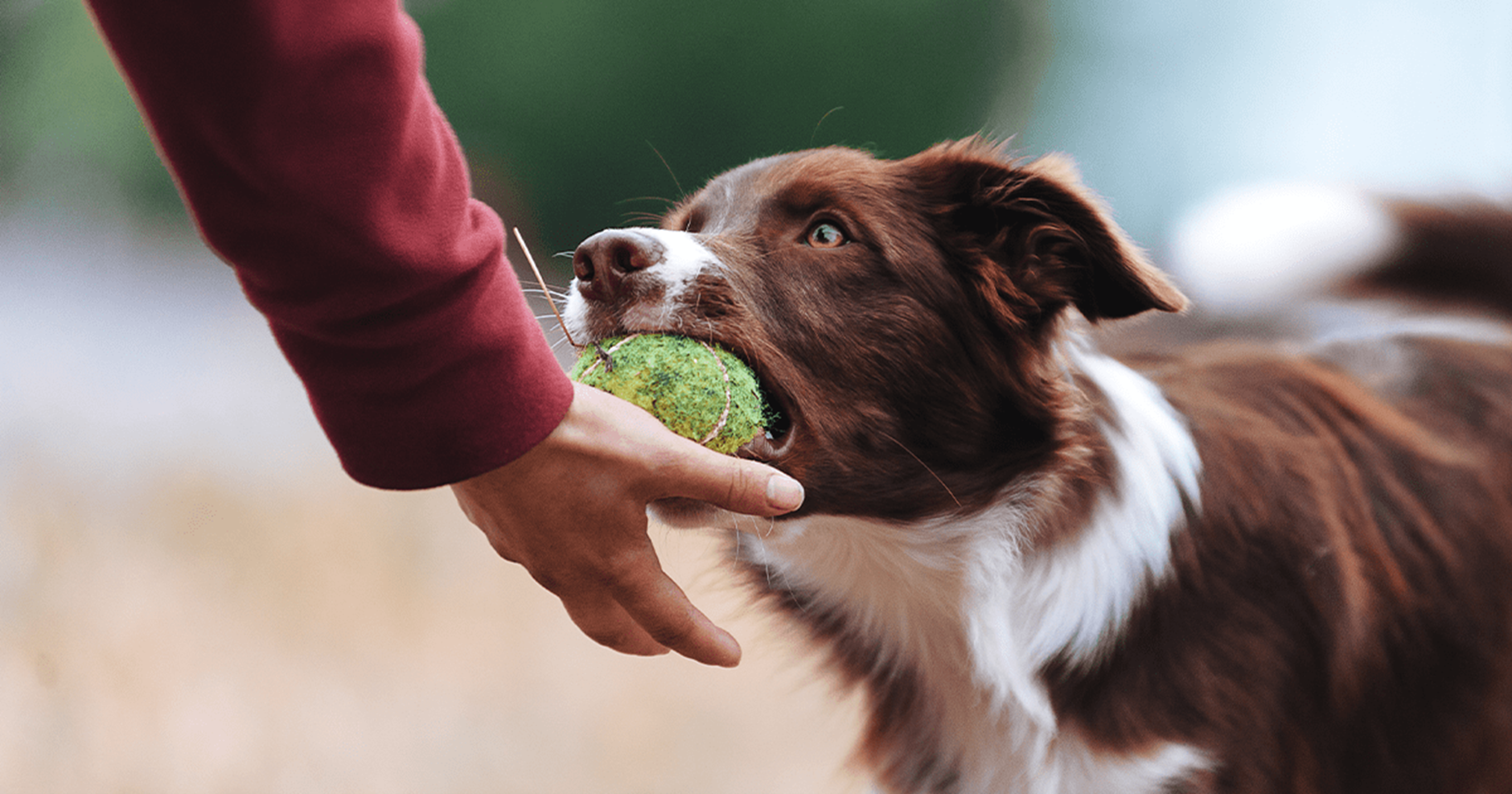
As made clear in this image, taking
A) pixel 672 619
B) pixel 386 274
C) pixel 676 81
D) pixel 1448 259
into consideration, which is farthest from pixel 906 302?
pixel 676 81

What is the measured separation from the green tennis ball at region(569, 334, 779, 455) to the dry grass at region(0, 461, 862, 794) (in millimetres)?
958

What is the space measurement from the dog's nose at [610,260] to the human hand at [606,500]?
0.19m

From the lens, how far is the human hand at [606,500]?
102 centimetres

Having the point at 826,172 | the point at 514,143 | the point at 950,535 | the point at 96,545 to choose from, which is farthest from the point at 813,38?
the point at 96,545

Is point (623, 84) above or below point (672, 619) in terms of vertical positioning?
below

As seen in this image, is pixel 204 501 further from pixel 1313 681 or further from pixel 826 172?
pixel 1313 681

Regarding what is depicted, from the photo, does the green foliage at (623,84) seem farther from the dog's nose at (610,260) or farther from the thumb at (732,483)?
the thumb at (732,483)

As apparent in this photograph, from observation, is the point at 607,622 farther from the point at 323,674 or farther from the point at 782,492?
the point at 323,674

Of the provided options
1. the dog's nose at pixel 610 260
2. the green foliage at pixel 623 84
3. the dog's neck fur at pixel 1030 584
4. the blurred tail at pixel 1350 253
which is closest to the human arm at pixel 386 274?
the dog's nose at pixel 610 260

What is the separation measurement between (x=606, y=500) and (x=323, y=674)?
2146 mm

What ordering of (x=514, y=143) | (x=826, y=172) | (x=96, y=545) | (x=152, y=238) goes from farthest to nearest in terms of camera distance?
(x=152, y=238)
(x=514, y=143)
(x=96, y=545)
(x=826, y=172)

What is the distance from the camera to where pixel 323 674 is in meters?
2.81

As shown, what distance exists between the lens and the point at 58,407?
3.47 m

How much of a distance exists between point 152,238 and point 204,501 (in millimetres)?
1288
